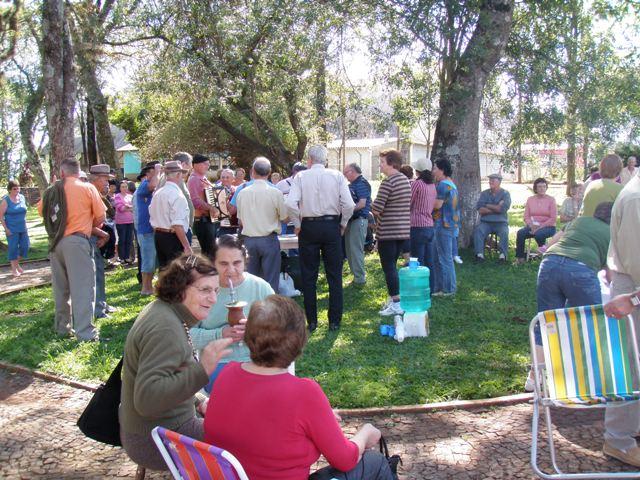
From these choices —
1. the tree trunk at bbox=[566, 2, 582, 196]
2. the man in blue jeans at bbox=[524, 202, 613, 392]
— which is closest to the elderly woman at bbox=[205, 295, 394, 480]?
the man in blue jeans at bbox=[524, 202, 613, 392]

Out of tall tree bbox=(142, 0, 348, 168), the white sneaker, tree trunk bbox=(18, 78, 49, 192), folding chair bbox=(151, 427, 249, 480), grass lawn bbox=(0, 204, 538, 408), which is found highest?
tall tree bbox=(142, 0, 348, 168)

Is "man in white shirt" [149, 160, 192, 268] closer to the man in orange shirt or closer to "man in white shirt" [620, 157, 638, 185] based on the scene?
the man in orange shirt

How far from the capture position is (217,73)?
44.0 feet

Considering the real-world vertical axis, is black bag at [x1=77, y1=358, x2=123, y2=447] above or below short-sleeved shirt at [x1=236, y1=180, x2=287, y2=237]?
below

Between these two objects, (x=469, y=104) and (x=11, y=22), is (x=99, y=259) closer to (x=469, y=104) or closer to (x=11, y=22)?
(x=469, y=104)

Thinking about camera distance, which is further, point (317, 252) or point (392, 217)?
point (392, 217)

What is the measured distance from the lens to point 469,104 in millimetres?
11367

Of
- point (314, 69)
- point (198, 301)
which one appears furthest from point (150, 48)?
point (198, 301)

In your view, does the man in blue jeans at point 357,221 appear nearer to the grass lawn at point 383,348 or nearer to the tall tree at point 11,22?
the grass lawn at point 383,348

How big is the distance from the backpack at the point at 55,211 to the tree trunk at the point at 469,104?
7.32 metres

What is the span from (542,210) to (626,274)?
284 inches

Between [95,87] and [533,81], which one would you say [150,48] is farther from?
[533,81]

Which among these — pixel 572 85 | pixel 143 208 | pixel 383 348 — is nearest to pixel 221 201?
pixel 143 208

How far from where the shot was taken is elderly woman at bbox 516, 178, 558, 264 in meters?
10.6
